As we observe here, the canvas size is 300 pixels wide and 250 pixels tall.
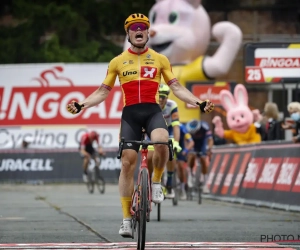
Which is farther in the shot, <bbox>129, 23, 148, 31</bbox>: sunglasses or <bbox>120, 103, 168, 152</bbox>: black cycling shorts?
<bbox>129, 23, 148, 31</bbox>: sunglasses

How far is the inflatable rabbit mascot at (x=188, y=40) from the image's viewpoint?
118ft

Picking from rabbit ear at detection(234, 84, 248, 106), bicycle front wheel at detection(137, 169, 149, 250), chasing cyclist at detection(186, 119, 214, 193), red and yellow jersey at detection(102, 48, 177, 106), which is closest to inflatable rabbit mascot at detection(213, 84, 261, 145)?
rabbit ear at detection(234, 84, 248, 106)

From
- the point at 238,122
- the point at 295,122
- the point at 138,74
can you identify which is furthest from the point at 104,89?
the point at 238,122

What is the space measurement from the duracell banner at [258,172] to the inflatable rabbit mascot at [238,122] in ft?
1.86

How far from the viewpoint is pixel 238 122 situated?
2597 cm

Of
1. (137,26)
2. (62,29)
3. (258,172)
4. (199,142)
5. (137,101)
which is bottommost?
(137,101)

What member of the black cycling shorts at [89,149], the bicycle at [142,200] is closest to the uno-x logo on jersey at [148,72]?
the bicycle at [142,200]

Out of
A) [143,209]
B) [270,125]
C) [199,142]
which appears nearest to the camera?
[143,209]

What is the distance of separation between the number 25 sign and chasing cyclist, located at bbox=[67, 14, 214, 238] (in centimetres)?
1040

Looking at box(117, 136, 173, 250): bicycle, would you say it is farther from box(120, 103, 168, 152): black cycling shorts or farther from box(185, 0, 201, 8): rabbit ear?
box(185, 0, 201, 8): rabbit ear

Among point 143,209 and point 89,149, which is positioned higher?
point 89,149

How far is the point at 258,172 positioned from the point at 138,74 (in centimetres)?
880

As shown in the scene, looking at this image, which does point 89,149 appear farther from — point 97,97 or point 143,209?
point 143,209

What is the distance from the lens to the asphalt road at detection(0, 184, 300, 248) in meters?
12.1
